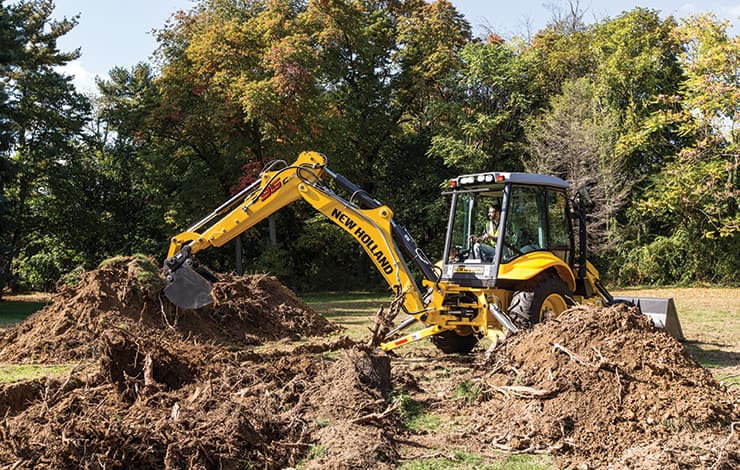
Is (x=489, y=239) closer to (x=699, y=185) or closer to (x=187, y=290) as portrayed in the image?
(x=187, y=290)

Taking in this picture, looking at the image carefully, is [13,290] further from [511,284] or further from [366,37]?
[511,284]

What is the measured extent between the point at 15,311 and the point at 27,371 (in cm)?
1019

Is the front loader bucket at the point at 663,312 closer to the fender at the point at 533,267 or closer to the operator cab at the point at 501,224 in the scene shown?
the fender at the point at 533,267

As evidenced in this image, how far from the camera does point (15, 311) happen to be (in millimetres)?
16875

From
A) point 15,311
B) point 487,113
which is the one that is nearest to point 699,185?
point 487,113

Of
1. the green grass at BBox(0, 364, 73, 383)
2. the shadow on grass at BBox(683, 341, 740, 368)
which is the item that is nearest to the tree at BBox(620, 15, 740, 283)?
the shadow on grass at BBox(683, 341, 740, 368)

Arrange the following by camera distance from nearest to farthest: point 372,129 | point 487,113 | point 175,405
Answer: point 175,405, point 487,113, point 372,129

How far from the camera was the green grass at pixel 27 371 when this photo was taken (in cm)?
746

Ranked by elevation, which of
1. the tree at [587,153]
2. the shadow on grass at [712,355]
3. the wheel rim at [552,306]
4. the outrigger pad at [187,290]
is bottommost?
the shadow on grass at [712,355]

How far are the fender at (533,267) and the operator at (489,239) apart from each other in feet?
0.94

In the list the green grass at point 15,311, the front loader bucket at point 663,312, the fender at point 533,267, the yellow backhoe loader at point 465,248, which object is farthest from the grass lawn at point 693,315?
the fender at point 533,267

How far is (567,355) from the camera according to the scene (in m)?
6.03

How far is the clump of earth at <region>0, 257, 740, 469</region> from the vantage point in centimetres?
463

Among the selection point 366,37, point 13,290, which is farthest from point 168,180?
point 366,37
